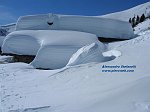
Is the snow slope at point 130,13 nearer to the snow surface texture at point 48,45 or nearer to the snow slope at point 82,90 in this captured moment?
the snow surface texture at point 48,45

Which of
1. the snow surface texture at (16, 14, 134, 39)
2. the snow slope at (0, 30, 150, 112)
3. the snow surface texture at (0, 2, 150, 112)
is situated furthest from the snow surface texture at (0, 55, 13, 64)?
the snow surface texture at (0, 2, 150, 112)

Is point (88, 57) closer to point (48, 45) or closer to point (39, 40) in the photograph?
point (48, 45)

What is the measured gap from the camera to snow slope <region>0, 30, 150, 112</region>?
299 inches

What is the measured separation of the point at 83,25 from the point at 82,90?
23177 millimetres

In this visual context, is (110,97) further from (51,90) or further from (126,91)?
(51,90)

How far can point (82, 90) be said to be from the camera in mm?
10648

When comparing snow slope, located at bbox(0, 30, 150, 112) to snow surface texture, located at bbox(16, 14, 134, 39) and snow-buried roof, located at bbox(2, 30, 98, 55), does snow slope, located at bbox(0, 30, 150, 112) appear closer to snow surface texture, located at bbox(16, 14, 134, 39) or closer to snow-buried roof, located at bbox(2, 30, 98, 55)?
snow-buried roof, located at bbox(2, 30, 98, 55)

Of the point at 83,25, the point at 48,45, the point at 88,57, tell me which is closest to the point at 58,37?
the point at 48,45

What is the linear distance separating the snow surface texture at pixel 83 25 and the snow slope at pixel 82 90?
16.2 m

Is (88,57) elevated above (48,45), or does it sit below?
below

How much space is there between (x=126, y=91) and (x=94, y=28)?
25.4 metres

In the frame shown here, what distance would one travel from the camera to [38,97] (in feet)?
34.9

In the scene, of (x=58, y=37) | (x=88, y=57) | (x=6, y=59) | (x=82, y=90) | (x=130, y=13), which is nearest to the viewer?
(x=82, y=90)

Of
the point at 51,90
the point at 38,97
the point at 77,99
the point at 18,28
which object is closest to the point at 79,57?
the point at 51,90
